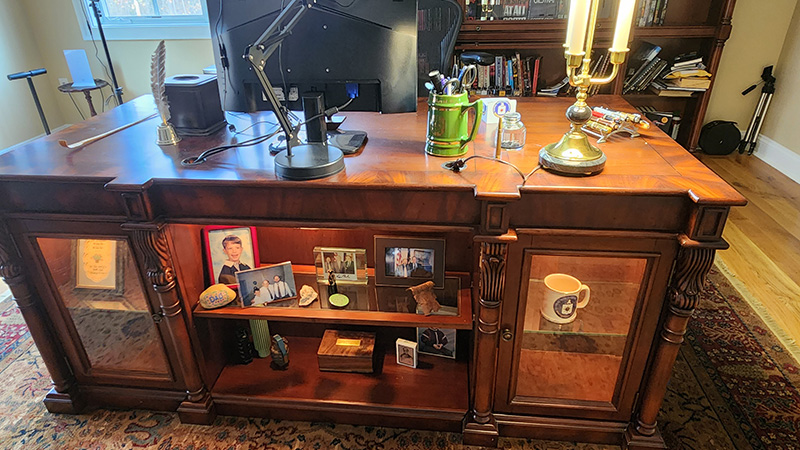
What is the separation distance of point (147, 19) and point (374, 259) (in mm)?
3538

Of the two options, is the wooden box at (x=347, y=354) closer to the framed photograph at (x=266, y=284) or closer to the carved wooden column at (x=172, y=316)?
the framed photograph at (x=266, y=284)

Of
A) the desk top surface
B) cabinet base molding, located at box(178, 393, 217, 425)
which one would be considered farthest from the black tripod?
cabinet base molding, located at box(178, 393, 217, 425)

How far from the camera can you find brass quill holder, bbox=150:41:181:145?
4.55 feet

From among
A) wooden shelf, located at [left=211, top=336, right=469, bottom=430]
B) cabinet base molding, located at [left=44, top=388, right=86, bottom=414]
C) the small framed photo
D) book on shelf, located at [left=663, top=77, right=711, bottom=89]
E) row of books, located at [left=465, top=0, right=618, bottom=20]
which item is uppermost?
row of books, located at [left=465, top=0, right=618, bottom=20]

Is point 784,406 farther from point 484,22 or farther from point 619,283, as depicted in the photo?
point 484,22

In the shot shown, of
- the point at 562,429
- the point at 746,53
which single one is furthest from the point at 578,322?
the point at 746,53

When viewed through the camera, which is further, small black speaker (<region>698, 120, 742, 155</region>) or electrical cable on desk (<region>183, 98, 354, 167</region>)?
small black speaker (<region>698, 120, 742, 155</region>)

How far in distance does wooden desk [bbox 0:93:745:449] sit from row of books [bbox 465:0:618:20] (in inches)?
64.5

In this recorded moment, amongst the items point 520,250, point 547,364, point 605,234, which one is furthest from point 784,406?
point 520,250

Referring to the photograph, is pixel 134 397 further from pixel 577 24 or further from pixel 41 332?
pixel 577 24

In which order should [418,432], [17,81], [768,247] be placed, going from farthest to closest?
[17,81] < [768,247] < [418,432]

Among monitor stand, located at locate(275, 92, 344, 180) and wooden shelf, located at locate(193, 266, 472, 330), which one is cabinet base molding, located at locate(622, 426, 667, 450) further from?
monitor stand, located at locate(275, 92, 344, 180)

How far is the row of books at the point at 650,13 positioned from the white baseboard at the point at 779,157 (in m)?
1.22

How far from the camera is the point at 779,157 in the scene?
11.1 ft
